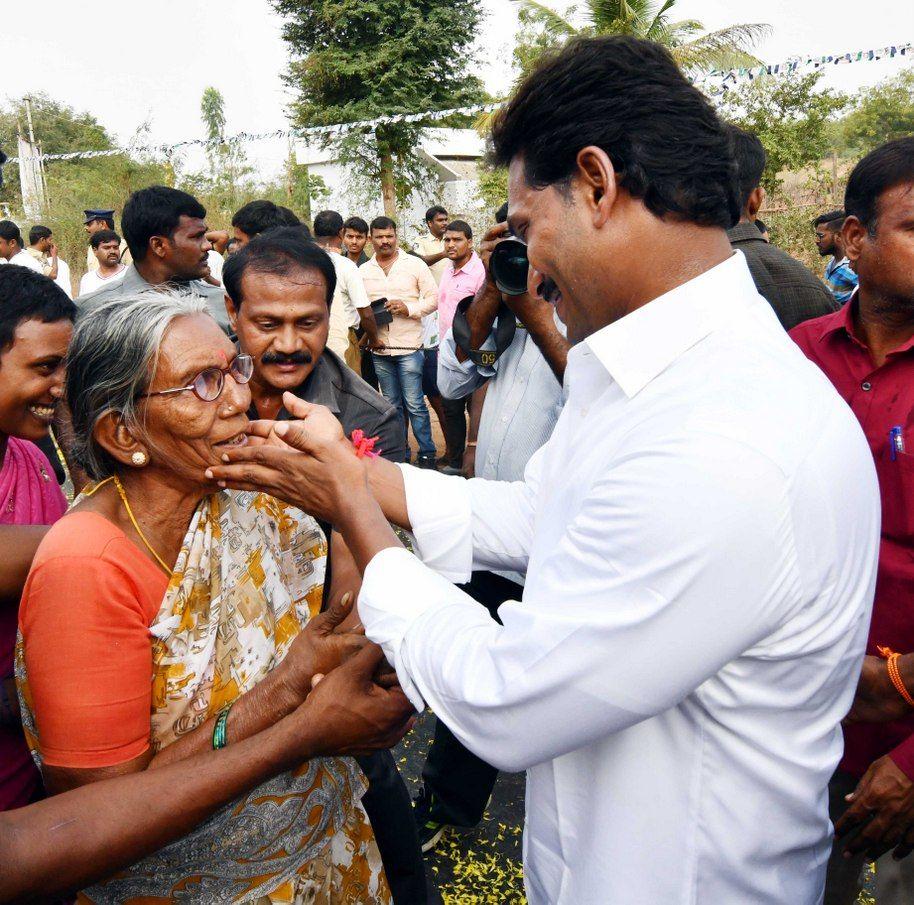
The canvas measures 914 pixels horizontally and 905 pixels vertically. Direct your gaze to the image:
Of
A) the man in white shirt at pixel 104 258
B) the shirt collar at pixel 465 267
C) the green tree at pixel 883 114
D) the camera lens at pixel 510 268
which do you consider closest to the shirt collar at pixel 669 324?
the camera lens at pixel 510 268

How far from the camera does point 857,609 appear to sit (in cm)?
119

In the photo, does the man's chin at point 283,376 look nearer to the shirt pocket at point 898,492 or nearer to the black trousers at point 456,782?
the black trousers at point 456,782

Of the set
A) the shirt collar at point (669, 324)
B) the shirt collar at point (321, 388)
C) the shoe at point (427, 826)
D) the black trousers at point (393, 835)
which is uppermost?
→ the shirt collar at point (669, 324)

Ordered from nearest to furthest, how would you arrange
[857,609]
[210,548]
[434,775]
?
[857,609], [210,548], [434,775]

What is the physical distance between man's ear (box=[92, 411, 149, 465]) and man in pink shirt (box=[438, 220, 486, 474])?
5.29m

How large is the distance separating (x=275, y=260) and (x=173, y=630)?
1682 millimetres

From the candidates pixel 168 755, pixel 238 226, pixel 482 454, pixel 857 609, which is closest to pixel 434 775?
pixel 482 454

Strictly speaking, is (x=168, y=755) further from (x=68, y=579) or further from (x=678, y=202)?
(x=678, y=202)

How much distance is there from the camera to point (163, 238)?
4617 millimetres

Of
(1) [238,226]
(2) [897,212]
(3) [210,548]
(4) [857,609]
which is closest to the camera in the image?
(4) [857,609]

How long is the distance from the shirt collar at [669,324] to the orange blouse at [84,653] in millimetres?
1068

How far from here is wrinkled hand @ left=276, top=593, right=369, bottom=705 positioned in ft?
5.32

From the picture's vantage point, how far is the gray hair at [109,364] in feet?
5.63

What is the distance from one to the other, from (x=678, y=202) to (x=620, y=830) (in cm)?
104
